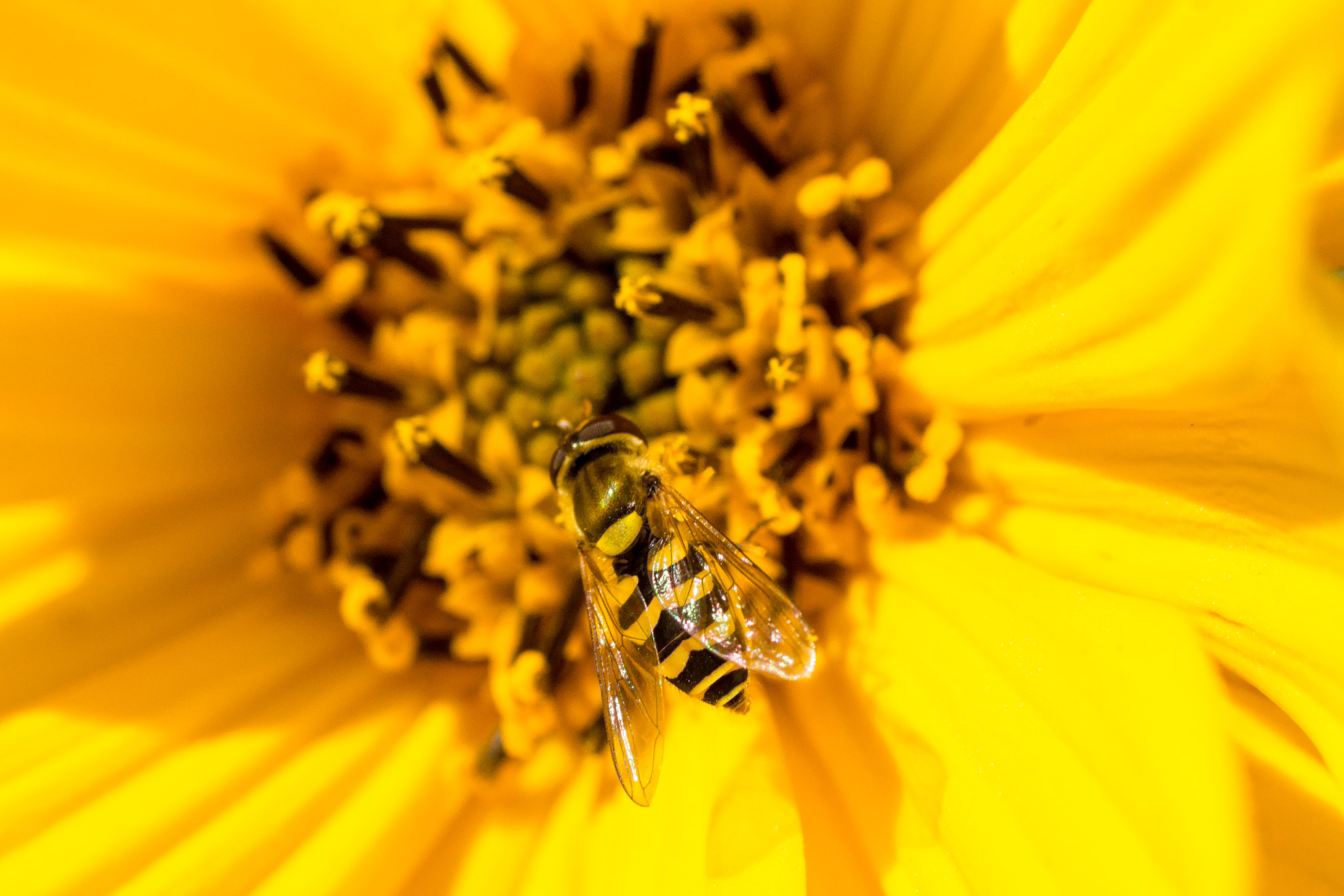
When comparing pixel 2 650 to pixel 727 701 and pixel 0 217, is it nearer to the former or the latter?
pixel 0 217

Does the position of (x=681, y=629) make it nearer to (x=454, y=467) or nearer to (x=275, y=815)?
(x=454, y=467)

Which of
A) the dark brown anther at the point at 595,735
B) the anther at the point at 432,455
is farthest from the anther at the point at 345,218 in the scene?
the dark brown anther at the point at 595,735

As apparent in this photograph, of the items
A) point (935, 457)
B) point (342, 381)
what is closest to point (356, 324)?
point (342, 381)

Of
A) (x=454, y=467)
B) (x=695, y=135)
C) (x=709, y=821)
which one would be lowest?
(x=709, y=821)

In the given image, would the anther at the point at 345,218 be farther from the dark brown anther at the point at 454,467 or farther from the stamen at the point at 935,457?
the stamen at the point at 935,457

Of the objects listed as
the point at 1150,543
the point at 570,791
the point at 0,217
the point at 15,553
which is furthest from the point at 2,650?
the point at 1150,543
